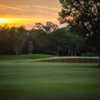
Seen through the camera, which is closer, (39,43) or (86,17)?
(86,17)

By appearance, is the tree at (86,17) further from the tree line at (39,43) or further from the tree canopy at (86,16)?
the tree line at (39,43)

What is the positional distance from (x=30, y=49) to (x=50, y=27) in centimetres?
2569

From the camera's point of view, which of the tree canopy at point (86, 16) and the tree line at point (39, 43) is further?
the tree line at point (39, 43)

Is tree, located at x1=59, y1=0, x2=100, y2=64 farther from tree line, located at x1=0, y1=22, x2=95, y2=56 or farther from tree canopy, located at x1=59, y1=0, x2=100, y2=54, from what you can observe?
tree line, located at x1=0, y1=22, x2=95, y2=56

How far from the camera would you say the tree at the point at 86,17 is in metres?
44.6

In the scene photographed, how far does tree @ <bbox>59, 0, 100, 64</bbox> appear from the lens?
4462 cm

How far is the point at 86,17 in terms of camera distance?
45562mm

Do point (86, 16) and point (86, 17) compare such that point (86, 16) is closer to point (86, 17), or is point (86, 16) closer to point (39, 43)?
point (86, 17)

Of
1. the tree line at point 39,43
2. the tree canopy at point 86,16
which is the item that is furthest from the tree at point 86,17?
the tree line at point 39,43

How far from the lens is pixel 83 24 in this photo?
45.5 metres

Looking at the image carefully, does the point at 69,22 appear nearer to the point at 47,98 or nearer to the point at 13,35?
the point at 13,35

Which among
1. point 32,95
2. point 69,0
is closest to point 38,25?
point 69,0

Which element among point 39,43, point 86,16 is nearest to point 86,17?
point 86,16

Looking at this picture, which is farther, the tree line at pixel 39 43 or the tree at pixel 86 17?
the tree line at pixel 39 43
